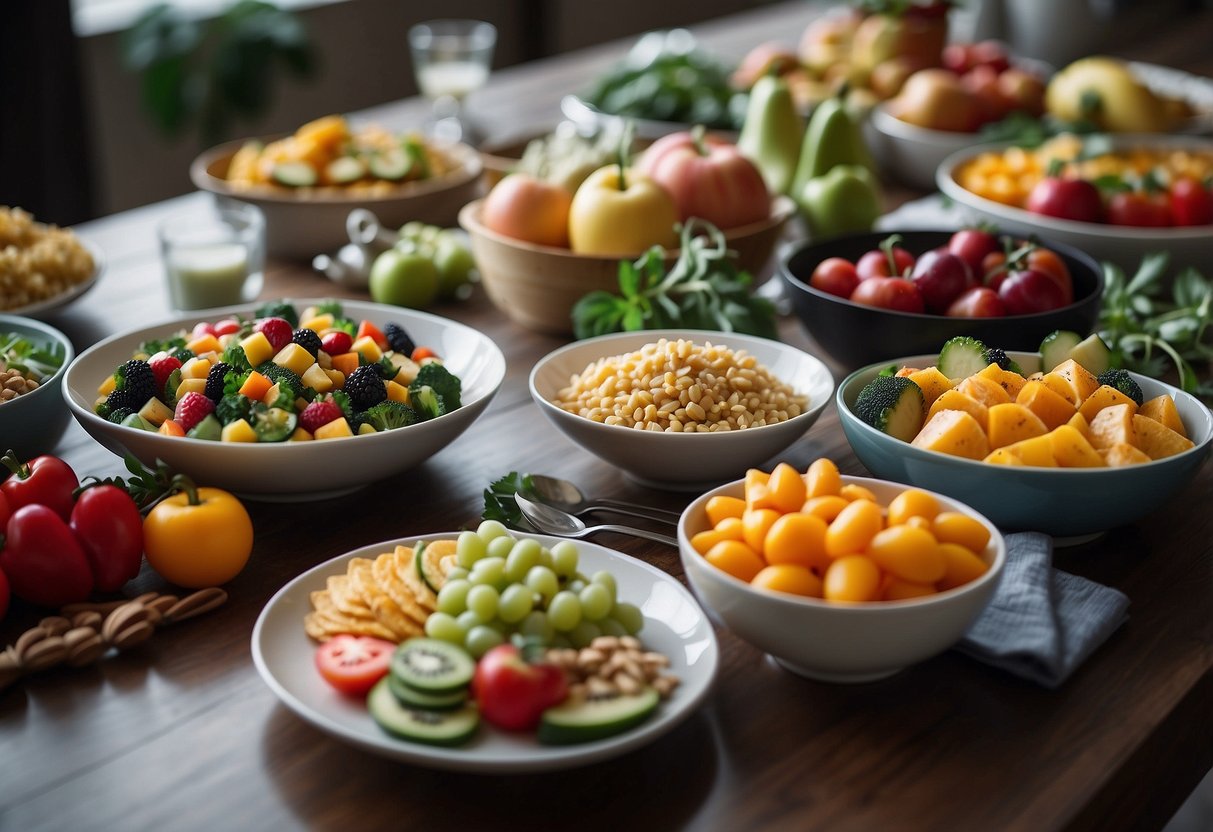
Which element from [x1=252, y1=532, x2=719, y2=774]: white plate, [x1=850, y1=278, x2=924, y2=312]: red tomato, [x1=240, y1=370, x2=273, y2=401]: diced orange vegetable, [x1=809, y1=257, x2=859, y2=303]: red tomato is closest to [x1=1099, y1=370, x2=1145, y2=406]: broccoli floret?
[x1=850, y1=278, x2=924, y2=312]: red tomato

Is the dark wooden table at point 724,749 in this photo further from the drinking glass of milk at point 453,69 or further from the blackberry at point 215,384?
the drinking glass of milk at point 453,69

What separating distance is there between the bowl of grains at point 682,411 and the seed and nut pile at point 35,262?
2.63ft

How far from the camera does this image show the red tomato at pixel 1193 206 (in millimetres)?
2045

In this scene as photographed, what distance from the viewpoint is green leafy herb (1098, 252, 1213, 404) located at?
5.55 ft

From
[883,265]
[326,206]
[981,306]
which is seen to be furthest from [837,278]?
[326,206]

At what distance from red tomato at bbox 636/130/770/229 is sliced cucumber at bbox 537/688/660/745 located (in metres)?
1.10

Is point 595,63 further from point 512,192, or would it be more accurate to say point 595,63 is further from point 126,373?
point 126,373

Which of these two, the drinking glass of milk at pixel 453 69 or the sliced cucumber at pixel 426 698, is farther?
the drinking glass of milk at pixel 453 69

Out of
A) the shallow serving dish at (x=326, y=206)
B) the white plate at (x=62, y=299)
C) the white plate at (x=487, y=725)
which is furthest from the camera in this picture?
the shallow serving dish at (x=326, y=206)

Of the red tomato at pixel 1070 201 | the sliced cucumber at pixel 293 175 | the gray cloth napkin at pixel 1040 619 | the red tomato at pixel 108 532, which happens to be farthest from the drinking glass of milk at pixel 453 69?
the gray cloth napkin at pixel 1040 619

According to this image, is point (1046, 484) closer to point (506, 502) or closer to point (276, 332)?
point (506, 502)

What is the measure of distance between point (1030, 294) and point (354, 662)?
1.06 metres

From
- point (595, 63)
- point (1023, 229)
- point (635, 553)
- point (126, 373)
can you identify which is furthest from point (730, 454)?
point (595, 63)

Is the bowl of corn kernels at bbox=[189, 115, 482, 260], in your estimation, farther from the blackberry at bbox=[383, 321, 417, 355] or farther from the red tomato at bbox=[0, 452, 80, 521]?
the red tomato at bbox=[0, 452, 80, 521]
